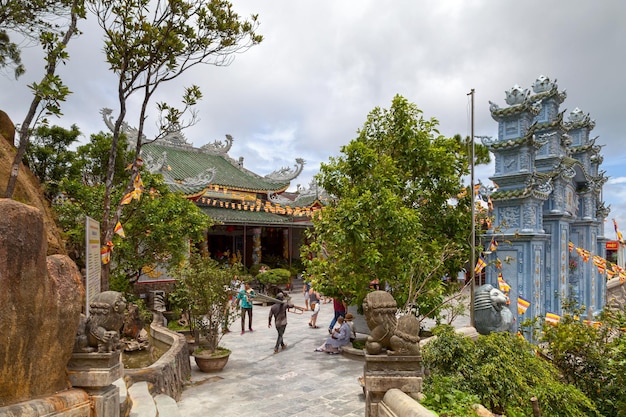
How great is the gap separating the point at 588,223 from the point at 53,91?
65.6 feet

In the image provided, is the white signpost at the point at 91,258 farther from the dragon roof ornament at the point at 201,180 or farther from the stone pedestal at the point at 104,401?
the dragon roof ornament at the point at 201,180

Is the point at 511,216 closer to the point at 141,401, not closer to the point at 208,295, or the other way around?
the point at 208,295

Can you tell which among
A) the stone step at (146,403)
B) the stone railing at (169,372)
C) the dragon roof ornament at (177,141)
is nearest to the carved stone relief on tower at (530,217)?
the stone railing at (169,372)

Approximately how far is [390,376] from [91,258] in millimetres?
4303

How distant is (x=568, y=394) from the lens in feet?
18.4

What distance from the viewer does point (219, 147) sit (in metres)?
29.9

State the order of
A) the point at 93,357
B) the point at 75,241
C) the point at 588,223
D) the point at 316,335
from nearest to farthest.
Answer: the point at 93,357, the point at 75,241, the point at 316,335, the point at 588,223

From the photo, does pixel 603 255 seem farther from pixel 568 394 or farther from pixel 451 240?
pixel 568 394

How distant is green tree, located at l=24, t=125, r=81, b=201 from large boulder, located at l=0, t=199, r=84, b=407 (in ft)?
35.4

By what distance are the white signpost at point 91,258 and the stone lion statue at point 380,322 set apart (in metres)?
3.60

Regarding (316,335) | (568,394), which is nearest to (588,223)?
(316,335)

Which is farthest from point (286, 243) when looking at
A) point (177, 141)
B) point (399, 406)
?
point (399, 406)

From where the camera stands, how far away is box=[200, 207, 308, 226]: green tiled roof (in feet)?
72.9

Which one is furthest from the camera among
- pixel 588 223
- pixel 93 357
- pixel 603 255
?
pixel 603 255
